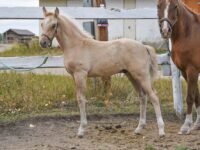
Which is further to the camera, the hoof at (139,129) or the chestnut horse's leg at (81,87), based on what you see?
the hoof at (139,129)

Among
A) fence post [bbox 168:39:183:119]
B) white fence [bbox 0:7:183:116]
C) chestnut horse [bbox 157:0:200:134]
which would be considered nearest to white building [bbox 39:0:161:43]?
white fence [bbox 0:7:183:116]

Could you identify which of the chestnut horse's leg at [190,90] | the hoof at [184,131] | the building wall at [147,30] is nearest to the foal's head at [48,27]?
the chestnut horse's leg at [190,90]

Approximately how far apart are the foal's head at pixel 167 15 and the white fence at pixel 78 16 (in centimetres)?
160

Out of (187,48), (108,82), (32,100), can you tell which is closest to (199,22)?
(187,48)

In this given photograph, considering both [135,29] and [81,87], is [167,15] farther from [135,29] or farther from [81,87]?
[135,29]

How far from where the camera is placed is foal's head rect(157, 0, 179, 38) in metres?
6.65

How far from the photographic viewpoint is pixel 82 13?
8430 millimetres

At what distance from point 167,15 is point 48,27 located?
5.44 ft

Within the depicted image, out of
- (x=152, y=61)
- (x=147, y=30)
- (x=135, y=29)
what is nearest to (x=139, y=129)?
(x=152, y=61)

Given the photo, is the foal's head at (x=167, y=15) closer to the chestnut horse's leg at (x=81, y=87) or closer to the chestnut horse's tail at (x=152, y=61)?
the chestnut horse's tail at (x=152, y=61)

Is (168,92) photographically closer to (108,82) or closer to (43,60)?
(108,82)

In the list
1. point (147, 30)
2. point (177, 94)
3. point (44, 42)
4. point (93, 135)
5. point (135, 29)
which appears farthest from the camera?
point (135, 29)

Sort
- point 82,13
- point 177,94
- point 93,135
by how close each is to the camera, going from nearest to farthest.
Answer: point 93,135
point 177,94
point 82,13

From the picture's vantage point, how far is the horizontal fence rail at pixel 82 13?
8.09m
